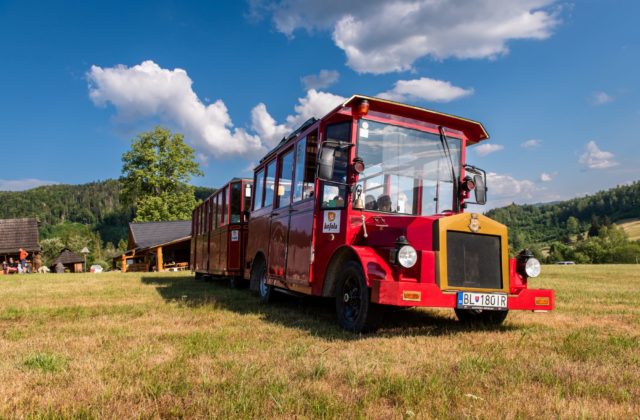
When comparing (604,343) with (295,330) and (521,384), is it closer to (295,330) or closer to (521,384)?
(521,384)

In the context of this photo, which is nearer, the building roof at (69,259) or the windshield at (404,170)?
the windshield at (404,170)

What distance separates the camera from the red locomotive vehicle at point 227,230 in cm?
1134

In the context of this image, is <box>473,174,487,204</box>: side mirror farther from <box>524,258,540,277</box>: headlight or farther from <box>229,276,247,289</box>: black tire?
<box>229,276,247,289</box>: black tire

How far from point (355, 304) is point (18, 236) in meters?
43.8

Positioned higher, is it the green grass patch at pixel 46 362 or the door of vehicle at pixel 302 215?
the door of vehicle at pixel 302 215

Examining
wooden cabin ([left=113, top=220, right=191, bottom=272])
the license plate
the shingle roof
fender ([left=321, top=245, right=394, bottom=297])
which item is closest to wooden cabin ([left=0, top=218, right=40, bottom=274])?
wooden cabin ([left=113, top=220, right=191, bottom=272])

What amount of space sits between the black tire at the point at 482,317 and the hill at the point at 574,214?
335ft

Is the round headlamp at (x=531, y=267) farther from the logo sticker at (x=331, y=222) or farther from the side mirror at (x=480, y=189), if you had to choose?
the logo sticker at (x=331, y=222)

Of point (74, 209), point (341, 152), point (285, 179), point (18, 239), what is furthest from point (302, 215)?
point (74, 209)

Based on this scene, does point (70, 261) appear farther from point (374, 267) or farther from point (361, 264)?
point (374, 267)

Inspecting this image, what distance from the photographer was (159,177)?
4588 centimetres

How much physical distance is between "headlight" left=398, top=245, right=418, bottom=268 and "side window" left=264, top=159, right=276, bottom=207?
3993 mm

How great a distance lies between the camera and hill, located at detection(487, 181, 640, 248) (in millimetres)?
106625

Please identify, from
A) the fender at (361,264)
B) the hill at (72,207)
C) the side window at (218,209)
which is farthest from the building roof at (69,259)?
the fender at (361,264)
